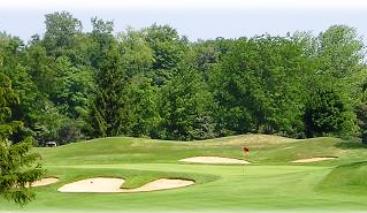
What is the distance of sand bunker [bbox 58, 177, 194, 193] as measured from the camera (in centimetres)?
3200

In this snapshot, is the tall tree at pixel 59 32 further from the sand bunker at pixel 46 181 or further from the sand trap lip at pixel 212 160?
the sand bunker at pixel 46 181

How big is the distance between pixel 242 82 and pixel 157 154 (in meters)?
25.7

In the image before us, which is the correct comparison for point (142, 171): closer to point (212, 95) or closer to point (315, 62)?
point (212, 95)

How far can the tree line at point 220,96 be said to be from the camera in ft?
237

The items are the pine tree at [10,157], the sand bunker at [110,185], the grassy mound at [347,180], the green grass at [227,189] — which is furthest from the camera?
the sand bunker at [110,185]

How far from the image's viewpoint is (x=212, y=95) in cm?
7669

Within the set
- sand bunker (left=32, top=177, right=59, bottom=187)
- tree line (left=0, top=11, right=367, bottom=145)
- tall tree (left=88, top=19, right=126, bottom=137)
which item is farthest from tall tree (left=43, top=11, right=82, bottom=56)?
sand bunker (left=32, top=177, right=59, bottom=187)

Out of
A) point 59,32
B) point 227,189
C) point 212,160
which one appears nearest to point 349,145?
point 212,160

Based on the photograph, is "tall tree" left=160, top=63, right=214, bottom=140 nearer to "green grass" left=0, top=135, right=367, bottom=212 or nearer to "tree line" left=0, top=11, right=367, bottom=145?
"tree line" left=0, top=11, right=367, bottom=145

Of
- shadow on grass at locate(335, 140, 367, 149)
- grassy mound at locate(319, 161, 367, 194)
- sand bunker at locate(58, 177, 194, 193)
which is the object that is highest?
shadow on grass at locate(335, 140, 367, 149)

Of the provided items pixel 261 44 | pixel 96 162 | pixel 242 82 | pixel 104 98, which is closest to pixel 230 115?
pixel 242 82

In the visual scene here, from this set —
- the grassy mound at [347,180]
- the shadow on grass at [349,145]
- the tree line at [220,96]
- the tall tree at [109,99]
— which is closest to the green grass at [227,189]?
the grassy mound at [347,180]

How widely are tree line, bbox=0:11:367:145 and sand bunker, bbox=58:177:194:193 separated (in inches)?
1192

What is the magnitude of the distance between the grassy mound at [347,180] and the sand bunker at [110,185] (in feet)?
23.8
